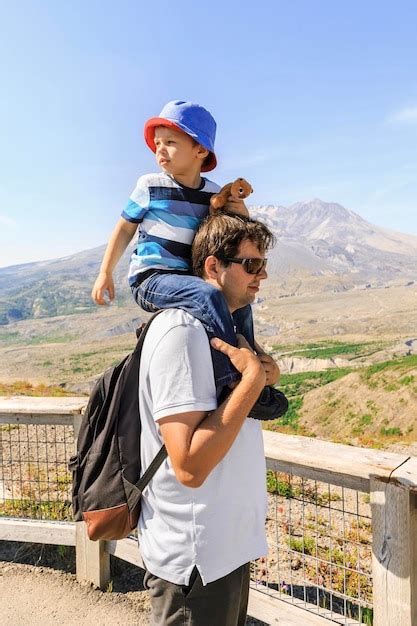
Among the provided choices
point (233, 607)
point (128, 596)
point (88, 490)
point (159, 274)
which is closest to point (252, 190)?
point (159, 274)

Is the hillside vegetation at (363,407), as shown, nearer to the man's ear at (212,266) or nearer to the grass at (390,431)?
the grass at (390,431)

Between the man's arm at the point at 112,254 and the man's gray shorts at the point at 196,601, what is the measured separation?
4.03 feet

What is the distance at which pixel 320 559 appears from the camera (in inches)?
104

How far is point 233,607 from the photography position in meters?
1.61

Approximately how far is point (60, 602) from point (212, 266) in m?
2.73

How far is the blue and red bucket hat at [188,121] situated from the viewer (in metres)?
2.08

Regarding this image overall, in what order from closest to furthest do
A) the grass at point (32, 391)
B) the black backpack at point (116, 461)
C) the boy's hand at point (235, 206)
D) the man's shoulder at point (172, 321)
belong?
the man's shoulder at point (172, 321) → the black backpack at point (116, 461) → the boy's hand at point (235, 206) → the grass at point (32, 391)

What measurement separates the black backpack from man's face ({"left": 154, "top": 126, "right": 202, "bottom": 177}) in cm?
81

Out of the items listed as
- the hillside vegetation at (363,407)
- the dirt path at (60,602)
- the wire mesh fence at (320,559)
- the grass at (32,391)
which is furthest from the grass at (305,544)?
the hillside vegetation at (363,407)

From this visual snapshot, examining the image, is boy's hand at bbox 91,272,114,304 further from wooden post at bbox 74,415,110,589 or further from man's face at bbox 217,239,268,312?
wooden post at bbox 74,415,110,589

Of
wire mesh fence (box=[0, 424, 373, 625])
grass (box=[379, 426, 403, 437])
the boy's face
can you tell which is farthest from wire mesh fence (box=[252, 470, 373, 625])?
grass (box=[379, 426, 403, 437])

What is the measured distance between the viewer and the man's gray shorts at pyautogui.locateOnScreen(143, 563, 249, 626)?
1547 mm

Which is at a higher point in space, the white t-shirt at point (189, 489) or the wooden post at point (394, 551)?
the white t-shirt at point (189, 489)

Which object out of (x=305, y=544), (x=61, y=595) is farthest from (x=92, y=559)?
(x=305, y=544)
